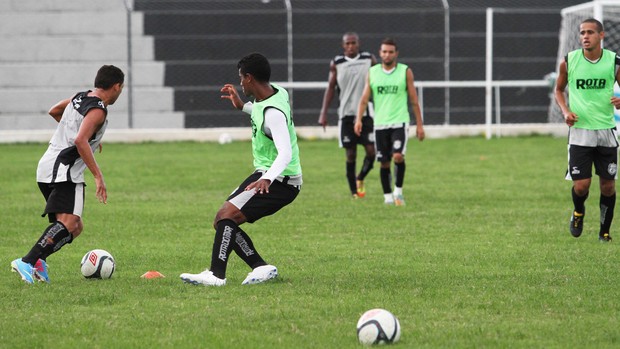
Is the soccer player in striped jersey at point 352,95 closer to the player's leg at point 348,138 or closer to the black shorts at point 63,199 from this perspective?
the player's leg at point 348,138

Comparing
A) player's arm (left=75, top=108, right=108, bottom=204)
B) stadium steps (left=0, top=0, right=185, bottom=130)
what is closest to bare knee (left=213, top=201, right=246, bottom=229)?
player's arm (left=75, top=108, right=108, bottom=204)

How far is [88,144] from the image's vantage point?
779cm

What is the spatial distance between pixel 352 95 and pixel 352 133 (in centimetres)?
53

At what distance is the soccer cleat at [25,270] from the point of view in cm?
791

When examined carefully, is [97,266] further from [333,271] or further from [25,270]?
[333,271]

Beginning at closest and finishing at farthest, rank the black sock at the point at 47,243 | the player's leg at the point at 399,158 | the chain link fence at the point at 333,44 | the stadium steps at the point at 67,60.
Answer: the black sock at the point at 47,243
the player's leg at the point at 399,158
the stadium steps at the point at 67,60
the chain link fence at the point at 333,44

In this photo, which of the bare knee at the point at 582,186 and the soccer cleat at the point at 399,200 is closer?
the bare knee at the point at 582,186

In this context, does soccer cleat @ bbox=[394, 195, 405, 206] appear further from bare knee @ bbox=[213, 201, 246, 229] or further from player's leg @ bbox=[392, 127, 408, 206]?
bare knee @ bbox=[213, 201, 246, 229]

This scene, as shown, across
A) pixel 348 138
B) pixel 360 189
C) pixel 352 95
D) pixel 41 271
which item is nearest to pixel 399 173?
pixel 360 189

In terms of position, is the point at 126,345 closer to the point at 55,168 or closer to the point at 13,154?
the point at 55,168

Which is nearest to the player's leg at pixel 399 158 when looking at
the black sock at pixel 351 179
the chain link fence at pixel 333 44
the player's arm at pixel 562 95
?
the black sock at pixel 351 179

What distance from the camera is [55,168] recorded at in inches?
315

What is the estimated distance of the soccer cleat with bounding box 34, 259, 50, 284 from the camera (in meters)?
8.02

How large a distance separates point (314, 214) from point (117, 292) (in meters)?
5.43
